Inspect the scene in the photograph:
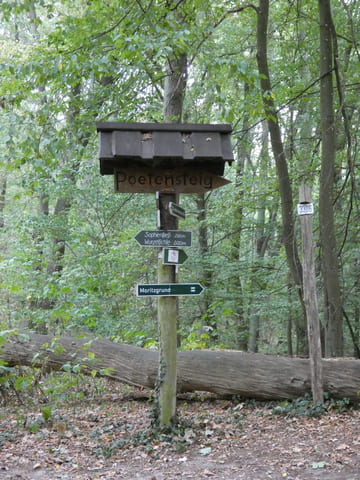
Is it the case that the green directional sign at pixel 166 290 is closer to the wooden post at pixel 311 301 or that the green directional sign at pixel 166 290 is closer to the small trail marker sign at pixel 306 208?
the wooden post at pixel 311 301

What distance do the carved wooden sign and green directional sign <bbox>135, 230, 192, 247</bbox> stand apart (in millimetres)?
466

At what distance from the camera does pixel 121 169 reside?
5.14 metres

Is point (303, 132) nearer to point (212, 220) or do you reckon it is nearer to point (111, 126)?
point (212, 220)

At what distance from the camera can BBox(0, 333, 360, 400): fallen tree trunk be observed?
6031 mm

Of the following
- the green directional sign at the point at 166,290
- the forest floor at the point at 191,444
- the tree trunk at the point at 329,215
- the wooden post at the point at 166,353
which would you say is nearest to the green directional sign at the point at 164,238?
the wooden post at the point at 166,353

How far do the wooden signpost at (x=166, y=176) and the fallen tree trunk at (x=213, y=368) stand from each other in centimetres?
148

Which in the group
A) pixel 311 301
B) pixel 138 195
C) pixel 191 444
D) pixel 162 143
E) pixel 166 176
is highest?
pixel 138 195

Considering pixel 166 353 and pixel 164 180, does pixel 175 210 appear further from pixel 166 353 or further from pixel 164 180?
pixel 166 353

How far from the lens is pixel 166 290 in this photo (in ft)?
16.7

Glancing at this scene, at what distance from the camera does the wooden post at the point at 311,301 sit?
5730mm

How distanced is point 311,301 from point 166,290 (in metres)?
1.92

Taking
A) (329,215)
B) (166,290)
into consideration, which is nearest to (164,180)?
(166,290)

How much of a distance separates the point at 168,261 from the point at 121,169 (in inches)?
43.5

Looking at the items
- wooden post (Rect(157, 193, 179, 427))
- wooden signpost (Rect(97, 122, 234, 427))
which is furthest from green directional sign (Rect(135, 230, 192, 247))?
wooden post (Rect(157, 193, 179, 427))
